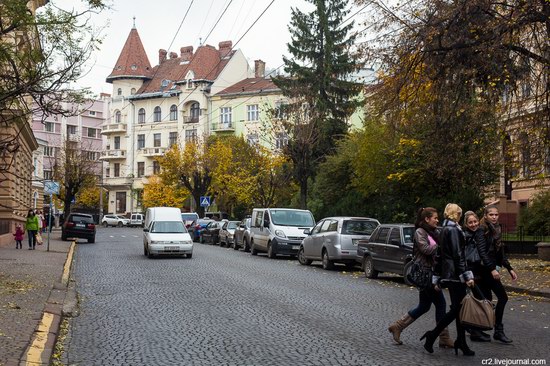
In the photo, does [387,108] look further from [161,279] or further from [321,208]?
[321,208]

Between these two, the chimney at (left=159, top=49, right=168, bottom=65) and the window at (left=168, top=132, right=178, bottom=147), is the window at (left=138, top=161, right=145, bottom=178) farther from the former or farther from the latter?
the chimney at (left=159, top=49, right=168, bottom=65)

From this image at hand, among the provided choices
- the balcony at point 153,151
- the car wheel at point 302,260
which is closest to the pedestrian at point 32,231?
the car wheel at point 302,260

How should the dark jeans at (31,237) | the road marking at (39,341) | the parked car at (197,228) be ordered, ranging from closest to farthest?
the road marking at (39,341)
the dark jeans at (31,237)
the parked car at (197,228)

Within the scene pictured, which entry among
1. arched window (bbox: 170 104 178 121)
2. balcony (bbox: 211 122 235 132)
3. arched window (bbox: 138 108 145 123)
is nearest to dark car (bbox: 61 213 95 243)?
balcony (bbox: 211 122 235 132)

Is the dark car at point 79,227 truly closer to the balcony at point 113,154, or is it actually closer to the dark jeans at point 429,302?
the dark jeans at point 429,302

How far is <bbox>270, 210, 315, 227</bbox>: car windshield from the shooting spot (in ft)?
103

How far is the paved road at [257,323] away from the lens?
9.41 metres

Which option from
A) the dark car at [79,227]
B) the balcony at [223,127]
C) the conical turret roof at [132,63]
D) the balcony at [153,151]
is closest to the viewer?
the dark car at [79,227]

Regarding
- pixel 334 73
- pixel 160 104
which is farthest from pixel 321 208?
pixel 160 104

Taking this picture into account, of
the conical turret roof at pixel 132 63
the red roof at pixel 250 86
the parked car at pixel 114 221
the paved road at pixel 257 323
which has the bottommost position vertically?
the paved road at pixel 257 323

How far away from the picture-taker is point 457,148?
78.2 feet

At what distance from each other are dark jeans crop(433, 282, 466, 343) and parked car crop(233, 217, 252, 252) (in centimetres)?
2599

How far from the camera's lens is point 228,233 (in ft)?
136

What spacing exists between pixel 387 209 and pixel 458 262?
2749cm
